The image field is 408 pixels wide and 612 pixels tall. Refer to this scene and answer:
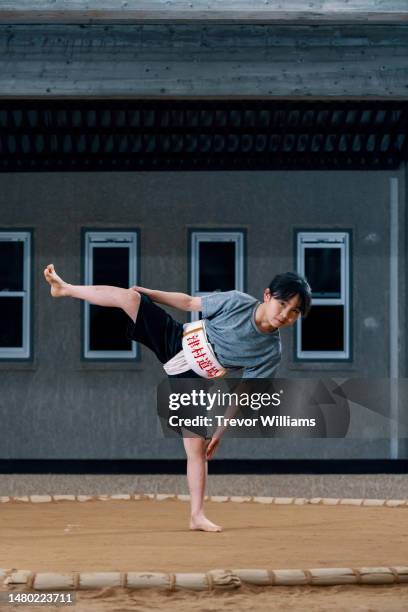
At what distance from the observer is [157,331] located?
26.2 ft

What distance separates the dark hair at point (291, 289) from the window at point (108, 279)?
774 cm

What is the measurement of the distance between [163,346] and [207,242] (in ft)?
24.4

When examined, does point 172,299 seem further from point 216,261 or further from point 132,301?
point 216,261

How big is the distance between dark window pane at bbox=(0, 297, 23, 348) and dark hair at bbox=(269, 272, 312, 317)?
8197 mm

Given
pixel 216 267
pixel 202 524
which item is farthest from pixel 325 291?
pixel 202 524

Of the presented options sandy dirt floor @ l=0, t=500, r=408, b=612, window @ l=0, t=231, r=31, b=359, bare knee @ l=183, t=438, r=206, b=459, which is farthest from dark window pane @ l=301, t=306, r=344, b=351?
bare knee @ l=183, t=438, r=206, b=459

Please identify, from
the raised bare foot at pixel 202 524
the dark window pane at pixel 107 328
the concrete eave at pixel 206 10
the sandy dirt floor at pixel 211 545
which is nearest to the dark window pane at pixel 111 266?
the dark window pane at pixel 107 328

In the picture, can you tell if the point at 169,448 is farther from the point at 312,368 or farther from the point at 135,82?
the point at 135,82

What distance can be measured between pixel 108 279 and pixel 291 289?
26.0 ft

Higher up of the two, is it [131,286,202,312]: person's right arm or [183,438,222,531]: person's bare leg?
[131,286,202,312]: person's right arm

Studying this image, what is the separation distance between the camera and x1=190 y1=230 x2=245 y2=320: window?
1538cm

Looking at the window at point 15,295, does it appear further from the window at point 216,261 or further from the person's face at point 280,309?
the person's face at point 280,309

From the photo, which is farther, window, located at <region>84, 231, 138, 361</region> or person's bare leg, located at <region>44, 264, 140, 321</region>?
window, located at <region>84, 231, 138, 361</region>

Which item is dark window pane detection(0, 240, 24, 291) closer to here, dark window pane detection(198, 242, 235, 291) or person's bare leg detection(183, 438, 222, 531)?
dark window pane detection(198, 242, 235, 291)
